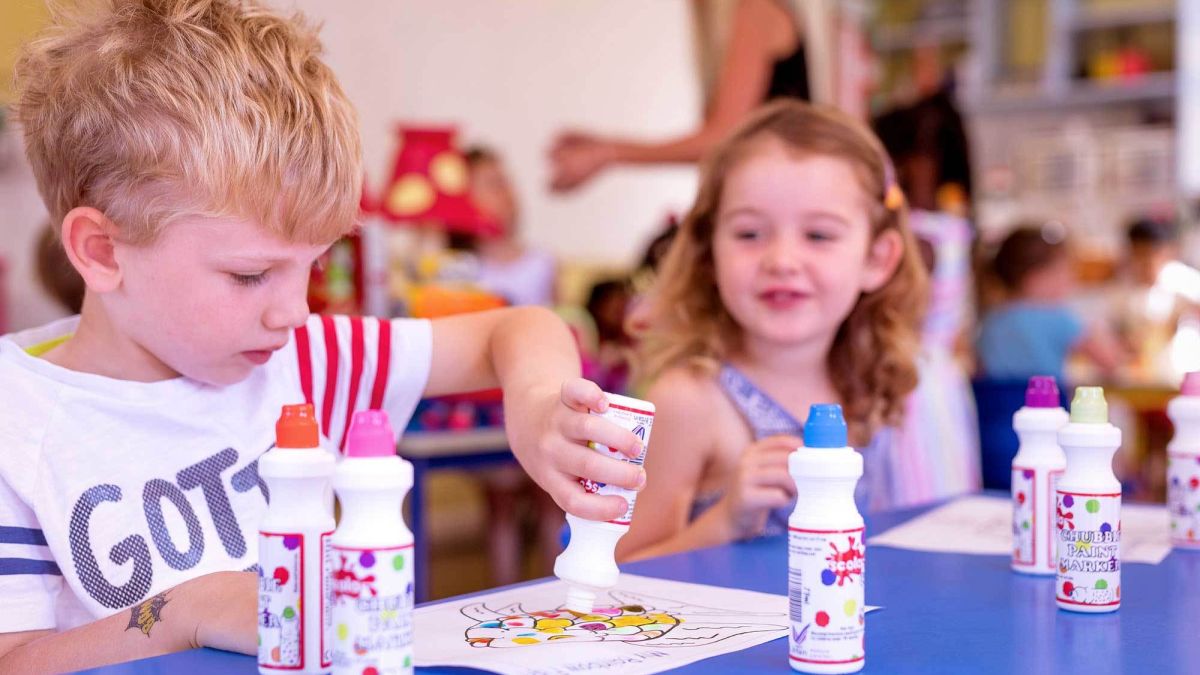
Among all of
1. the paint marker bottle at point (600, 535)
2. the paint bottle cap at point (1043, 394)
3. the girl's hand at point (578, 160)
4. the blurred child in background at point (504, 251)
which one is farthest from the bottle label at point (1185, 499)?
the blurred child in background at point (504, 251)

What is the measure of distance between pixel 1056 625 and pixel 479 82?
4810 mm

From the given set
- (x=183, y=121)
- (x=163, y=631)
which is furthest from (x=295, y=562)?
(x=183, y=121)

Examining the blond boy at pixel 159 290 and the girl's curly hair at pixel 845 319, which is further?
the girl's curly hair at pixel 845 319

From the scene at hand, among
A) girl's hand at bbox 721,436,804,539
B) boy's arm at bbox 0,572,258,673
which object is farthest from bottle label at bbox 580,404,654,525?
girl's hand at bbox 721,436,804,539

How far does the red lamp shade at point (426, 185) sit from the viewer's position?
3.69 metres

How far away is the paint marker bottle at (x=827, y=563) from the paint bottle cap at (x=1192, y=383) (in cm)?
60

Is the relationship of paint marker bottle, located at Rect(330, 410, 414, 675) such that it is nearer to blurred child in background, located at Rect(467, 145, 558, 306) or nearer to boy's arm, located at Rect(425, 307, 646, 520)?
boy's arm, located at Rect(425, 307, 646, 520)

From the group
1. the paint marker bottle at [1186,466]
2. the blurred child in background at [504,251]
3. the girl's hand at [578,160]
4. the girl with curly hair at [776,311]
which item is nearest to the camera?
the paint marker bottle at [1186,466]

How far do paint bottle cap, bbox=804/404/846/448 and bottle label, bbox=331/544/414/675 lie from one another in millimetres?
259

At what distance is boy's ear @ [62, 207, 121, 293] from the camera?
100 cm

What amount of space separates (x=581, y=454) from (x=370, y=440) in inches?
7.4

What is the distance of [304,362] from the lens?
1204 mm

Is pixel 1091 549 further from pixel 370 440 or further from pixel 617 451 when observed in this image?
pixel 370 440

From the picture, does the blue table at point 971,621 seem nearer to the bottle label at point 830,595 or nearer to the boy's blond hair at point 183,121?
the bottle label at point 830,595
